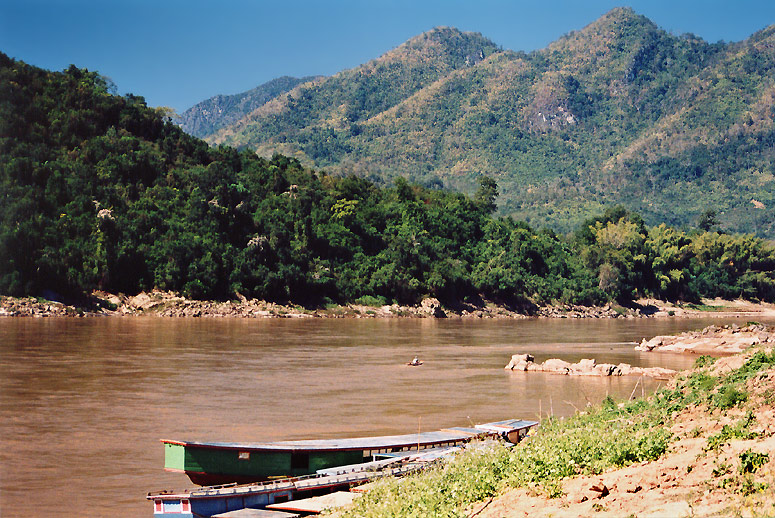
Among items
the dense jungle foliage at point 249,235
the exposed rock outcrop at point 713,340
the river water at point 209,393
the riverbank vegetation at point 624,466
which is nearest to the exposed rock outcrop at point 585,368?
the river water at point 209,393

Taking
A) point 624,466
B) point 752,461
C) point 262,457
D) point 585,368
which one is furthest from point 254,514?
point 585,368

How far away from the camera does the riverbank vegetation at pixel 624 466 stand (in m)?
9.74

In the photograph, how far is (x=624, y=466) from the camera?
1148 centimetres

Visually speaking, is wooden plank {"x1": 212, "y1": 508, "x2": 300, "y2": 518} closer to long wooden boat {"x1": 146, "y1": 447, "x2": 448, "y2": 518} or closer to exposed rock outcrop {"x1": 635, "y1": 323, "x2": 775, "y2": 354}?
long wooden boat {"x1": 146, "y1": 447, "x2": 448, "y2": 518}

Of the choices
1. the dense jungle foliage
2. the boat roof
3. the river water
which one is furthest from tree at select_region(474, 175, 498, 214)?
the boat roof

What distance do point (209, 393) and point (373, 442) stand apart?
12.7m

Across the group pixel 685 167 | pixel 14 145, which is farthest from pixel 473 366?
pixel 685 167

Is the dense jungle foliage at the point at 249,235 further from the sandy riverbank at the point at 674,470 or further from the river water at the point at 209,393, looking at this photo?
the sandy riverbank at the point at 674,470

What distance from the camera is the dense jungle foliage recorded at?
7262cm

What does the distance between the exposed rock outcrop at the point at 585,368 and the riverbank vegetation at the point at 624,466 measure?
735 inches

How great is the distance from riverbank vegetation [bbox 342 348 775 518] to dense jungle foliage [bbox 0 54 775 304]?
2208 inches

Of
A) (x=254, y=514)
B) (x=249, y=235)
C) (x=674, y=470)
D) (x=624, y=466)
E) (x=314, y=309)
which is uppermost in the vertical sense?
(x=249, y=235)

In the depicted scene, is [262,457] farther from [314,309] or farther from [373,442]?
[314,309]

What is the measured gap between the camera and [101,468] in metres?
17.6
